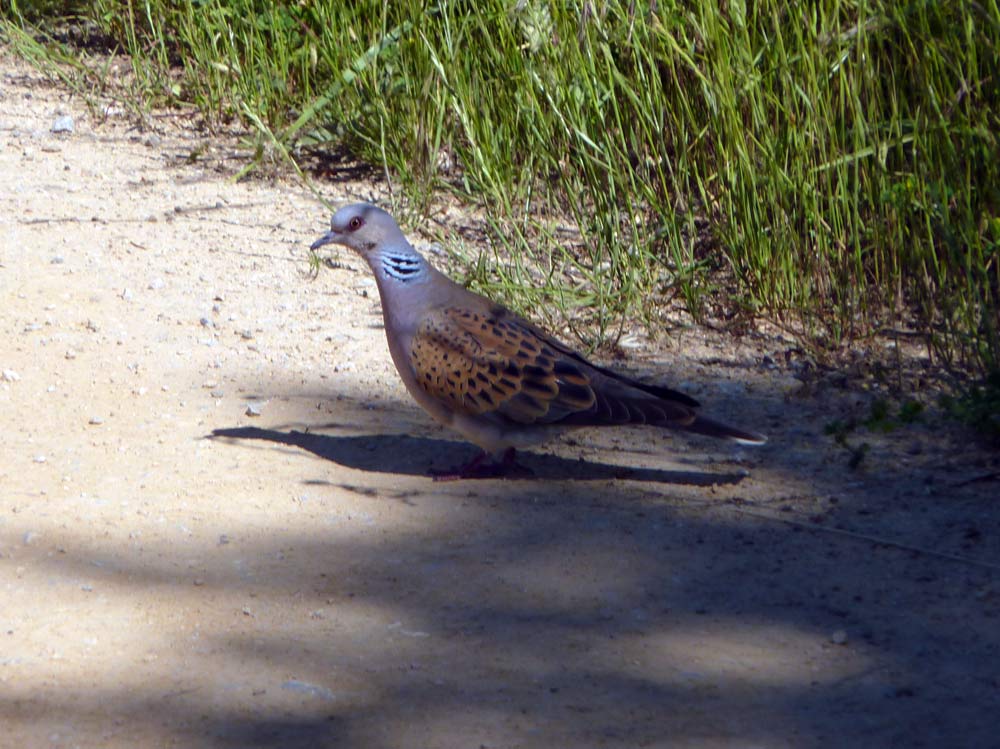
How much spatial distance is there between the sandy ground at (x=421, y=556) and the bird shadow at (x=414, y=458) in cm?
1

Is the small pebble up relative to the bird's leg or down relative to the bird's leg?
up

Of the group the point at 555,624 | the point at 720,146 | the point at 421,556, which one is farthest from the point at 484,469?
the point at 720,146

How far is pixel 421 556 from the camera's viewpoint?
315 centimetres

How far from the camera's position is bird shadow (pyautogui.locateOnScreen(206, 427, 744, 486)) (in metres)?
3.68

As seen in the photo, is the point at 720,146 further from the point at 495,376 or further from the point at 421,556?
the point at 421,556

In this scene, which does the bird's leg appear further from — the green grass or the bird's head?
the green grass

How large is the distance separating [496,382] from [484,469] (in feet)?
0.84

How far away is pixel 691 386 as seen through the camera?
4.37m

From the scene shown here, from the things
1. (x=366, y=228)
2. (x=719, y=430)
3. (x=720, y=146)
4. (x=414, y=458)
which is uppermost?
(x=720, y=146)

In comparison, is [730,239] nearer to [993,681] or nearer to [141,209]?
[993,681]

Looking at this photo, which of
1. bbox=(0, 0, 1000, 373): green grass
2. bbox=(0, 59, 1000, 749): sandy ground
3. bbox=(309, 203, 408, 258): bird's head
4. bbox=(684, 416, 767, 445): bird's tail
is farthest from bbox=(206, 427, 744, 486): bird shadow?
bbox=(0, 0, 1000, 373): green grass

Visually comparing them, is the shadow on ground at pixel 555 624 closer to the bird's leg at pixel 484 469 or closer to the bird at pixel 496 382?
the bird's leg at pixel 484 469

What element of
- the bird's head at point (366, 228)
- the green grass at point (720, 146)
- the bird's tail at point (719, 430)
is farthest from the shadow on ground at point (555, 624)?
the green grass at point (720, 146)

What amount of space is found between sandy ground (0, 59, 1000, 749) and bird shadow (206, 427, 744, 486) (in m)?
0.01
